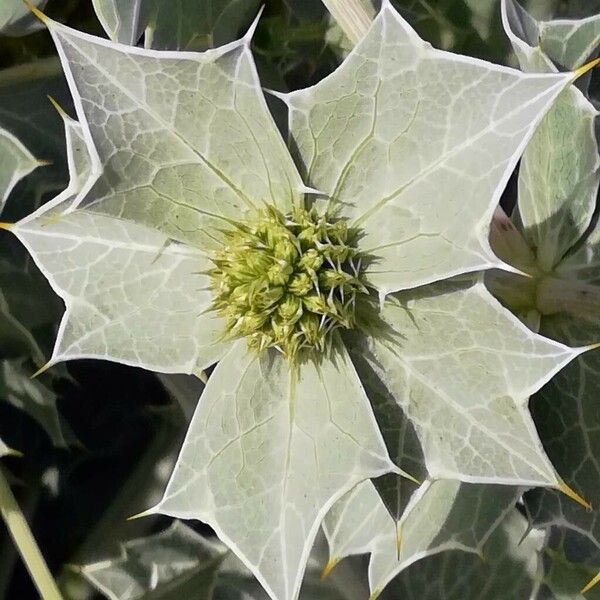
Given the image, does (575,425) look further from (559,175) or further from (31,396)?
(31,396)

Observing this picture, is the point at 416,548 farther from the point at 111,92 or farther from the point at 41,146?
the point at 41,146

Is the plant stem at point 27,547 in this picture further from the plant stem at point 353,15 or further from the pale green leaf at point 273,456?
the plant stem at point 353,15

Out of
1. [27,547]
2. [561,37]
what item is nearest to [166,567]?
[27,547]

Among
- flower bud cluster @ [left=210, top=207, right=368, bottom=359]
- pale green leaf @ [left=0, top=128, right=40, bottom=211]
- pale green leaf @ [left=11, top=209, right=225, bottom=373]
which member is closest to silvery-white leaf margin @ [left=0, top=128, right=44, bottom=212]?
pale green leaf @ [left=0, top=128, right=40, bottom=211]

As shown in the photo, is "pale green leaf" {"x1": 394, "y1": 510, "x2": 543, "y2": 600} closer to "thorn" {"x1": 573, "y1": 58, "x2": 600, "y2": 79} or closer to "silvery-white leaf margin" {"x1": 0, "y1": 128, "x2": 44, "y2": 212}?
"thorn" {"x1": 573, "y1": 58, "x2": 600, "y2": 79}

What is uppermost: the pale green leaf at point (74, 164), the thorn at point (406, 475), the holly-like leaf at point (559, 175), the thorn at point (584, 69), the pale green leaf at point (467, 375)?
the thorn at point (584, 69)

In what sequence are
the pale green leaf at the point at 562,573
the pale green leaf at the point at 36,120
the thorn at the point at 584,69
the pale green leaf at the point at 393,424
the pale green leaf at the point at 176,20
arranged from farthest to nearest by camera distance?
the pale green leaf at the point at 36,120, the pale green leaf at the point at 562,573, the pale green leaf at the point at 176,20, the pale green leaf at the point at 393,424, the thorn at the point at 584,69

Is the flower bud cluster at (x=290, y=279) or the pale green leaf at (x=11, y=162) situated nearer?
the flower bud cluster at (x=290, y=279)

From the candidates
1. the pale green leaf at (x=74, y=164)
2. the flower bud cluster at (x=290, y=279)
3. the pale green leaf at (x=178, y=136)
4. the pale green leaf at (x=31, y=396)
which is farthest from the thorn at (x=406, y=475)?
the pale green leaf at (x=31, y=396)
